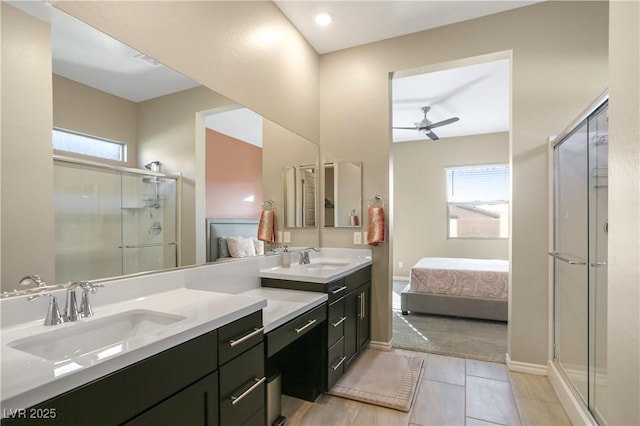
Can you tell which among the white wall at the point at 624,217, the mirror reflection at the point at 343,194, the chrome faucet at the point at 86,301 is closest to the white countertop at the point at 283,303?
the chrome faucet at the point at 86,301

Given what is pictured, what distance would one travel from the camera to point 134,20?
1.44m

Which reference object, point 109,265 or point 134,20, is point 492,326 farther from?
point 134,20

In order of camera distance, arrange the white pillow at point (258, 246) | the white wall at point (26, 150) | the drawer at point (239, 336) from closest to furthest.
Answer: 1. the white wall at point (26, 150)
2. the drawer at point (239, 336)
3. the white pillow at point (258, 246)

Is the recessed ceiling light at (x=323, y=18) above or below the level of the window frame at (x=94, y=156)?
above

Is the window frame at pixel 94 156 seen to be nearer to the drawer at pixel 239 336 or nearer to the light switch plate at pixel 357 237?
the drawer at pixel 239 336

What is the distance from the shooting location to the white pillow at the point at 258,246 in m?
2.34

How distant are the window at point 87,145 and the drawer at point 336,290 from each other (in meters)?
1.45

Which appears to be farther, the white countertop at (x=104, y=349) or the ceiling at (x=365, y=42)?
the ceiling at (x=365, y=42)

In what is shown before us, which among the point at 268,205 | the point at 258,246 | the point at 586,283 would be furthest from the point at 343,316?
the point at 586,283

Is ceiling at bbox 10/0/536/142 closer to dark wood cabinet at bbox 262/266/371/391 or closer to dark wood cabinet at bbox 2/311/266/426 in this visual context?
dark wood cabinet at bbox 2/311/266/426

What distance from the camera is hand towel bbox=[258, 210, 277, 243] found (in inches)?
95.9

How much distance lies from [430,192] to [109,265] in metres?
6.07

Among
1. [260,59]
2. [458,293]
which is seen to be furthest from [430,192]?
[260,59]

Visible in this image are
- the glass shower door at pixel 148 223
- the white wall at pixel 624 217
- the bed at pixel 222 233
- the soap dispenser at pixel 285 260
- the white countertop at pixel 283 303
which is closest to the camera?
the white wall at pixel 624 217
